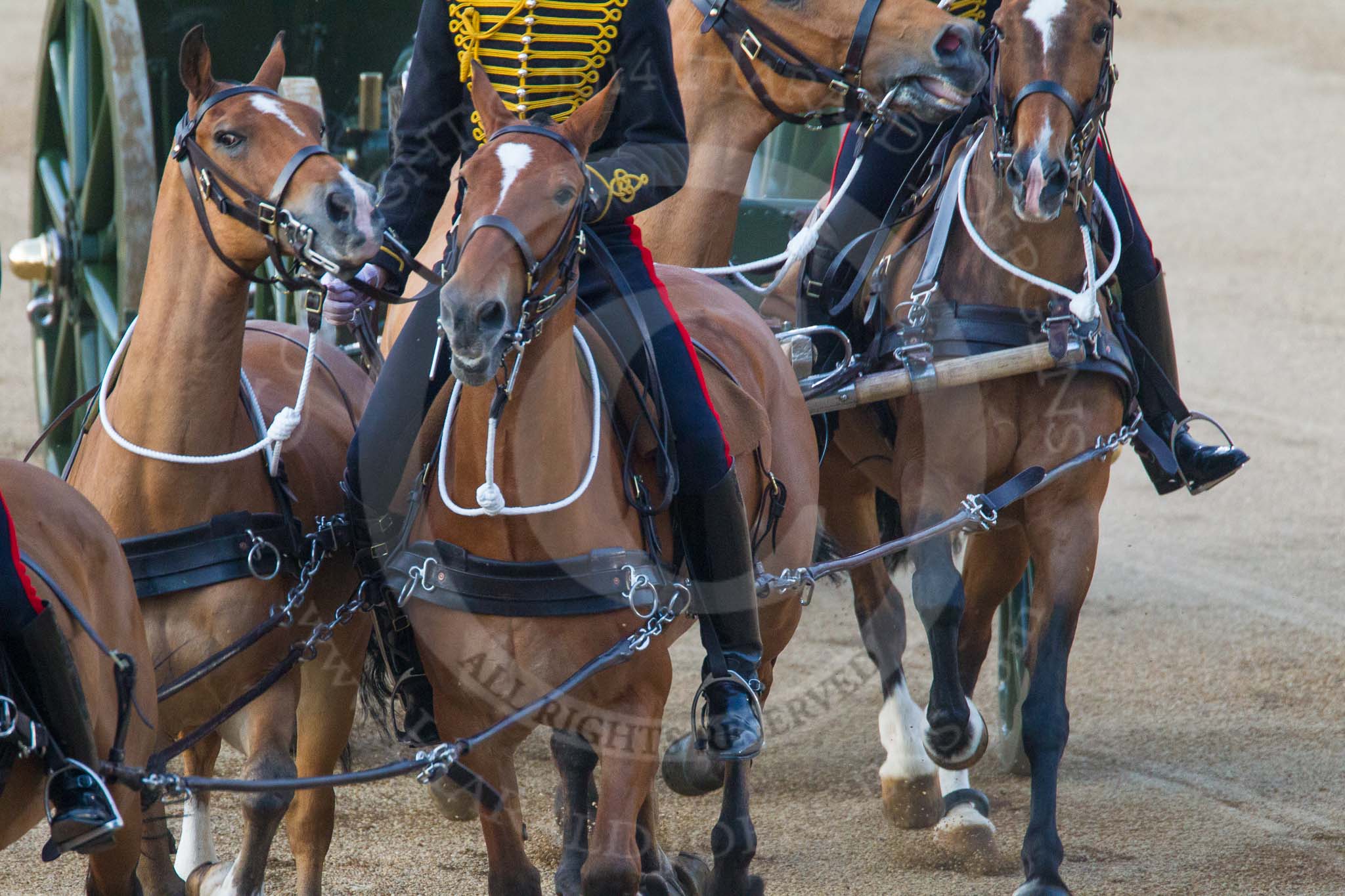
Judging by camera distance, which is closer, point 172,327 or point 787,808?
point 172,327

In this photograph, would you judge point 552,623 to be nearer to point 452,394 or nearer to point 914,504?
point 452,394

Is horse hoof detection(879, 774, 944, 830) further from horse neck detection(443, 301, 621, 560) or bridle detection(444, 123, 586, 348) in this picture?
bridle detection(444, 123, 586, 348)

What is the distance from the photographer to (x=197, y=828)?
346 centimetres

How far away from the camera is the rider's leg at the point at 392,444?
282cm

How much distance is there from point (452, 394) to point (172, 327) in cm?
50

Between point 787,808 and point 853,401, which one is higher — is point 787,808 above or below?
below

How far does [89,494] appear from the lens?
114 inches

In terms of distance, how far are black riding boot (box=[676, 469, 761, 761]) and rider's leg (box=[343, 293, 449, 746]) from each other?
0.49 meters

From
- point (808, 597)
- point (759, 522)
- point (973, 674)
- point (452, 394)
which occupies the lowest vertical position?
point (973, 674)

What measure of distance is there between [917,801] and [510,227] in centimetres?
231

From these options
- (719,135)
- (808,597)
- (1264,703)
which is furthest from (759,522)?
(1264,703)

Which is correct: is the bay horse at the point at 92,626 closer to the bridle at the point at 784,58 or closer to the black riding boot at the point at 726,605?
the black riding boot at the point at 726,605

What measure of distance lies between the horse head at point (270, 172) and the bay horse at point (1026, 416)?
1366 millimetres

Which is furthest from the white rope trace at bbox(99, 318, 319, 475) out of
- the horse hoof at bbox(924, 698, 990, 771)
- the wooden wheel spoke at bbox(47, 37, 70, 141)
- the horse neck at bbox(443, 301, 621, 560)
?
the wooden wheel spoke at bbox(47, 37, 70, 141)
